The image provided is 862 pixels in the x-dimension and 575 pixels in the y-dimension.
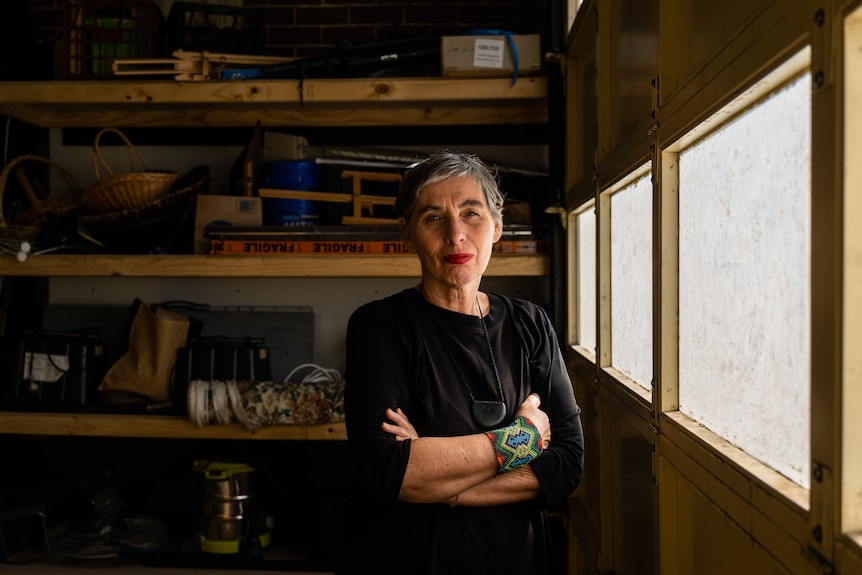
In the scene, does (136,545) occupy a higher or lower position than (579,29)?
lower

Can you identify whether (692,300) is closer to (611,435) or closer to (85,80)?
(611,435)

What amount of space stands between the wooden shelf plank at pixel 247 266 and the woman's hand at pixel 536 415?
1432 mm

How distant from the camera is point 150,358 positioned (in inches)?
125

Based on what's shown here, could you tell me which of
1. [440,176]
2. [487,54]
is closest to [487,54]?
[487,54]

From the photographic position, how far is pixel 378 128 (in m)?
3.56

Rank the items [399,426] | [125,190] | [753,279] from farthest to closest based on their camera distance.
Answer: [125,190], [399,426], [753,279]

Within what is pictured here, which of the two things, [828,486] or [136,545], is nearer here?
[828,486]

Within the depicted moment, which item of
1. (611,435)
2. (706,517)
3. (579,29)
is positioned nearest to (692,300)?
(706,517)

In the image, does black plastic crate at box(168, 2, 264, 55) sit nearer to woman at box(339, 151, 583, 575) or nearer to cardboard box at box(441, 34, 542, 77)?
cardboard box at box(441, 34, 542, 77)

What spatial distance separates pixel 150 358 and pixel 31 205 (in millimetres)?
967

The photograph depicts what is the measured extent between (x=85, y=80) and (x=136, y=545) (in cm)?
184

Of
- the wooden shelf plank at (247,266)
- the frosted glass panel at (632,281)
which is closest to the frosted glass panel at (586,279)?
the wooden shelf plank at (247,266)

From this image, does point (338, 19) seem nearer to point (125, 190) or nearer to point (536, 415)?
point (125, 190)

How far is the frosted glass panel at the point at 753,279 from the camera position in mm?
882
